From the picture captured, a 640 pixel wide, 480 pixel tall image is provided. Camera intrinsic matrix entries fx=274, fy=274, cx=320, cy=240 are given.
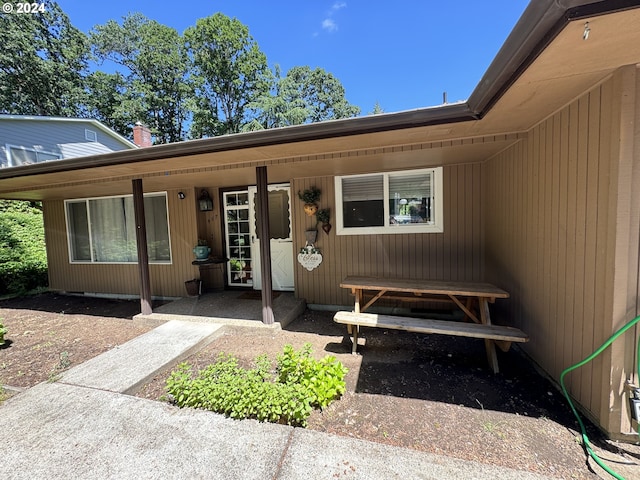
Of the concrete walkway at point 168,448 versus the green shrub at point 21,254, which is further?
the green shrub at point 21,254

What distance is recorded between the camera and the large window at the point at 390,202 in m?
4.04

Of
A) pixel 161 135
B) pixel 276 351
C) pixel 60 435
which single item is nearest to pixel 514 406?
pixel 276 351

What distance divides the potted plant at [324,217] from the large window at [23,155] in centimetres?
1025

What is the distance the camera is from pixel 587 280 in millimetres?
1872

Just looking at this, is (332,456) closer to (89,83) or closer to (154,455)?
(154,455)

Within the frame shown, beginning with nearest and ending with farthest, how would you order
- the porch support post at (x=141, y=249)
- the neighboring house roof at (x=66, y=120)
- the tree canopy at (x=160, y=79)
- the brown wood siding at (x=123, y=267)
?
the porch support post at (x=141, y=249) < the brown wood siding at (x=123, y=267) < the neighboring house roof at (x=66, y=120) < the tree canopy at (x=160, y=79)

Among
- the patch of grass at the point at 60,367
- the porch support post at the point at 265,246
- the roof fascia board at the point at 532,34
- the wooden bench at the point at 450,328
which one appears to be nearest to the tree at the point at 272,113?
the porch support post at the point at 265,246

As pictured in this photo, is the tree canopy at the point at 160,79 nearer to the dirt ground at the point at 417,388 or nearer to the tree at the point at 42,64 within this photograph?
the tree at the point at 42,64

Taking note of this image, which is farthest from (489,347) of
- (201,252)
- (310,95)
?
(310,95)

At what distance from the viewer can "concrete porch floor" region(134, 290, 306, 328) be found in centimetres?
386

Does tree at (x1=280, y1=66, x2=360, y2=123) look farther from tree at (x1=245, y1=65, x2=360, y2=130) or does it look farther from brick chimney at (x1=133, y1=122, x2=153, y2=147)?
brick chimney at (x1=133, y1=122, x2=153, y2=147)

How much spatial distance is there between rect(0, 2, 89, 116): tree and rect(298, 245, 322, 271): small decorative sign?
2076 centimetres

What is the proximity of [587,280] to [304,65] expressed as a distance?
2312 centimetres

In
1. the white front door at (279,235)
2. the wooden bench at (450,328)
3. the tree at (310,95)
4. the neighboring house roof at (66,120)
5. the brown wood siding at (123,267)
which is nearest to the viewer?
the wooden bench at (450,328)
